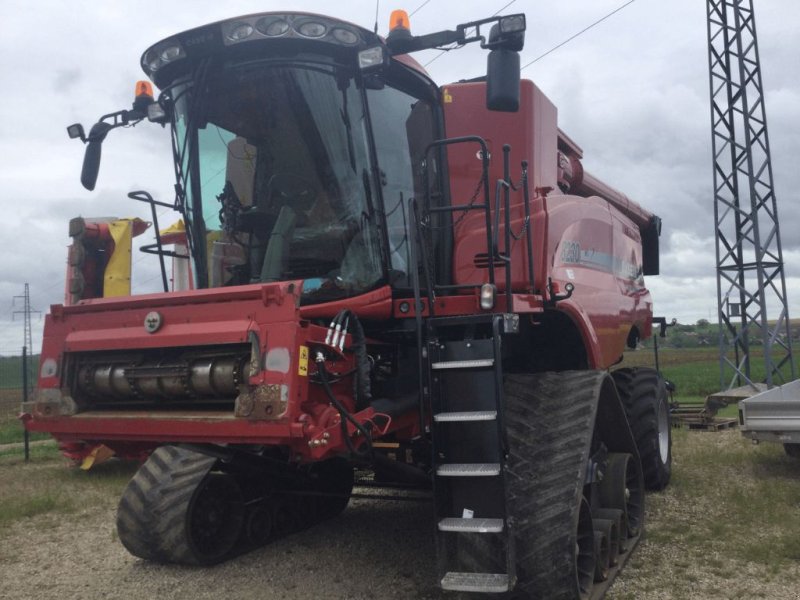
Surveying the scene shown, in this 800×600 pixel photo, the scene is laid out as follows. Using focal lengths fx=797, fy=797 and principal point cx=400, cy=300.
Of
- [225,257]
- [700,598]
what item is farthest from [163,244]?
[700,598]

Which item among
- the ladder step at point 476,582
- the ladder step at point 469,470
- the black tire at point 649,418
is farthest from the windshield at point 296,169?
the black tire at point 649,418

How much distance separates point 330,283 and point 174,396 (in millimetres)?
1061

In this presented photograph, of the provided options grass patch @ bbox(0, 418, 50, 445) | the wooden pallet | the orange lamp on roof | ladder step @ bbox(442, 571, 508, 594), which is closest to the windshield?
the orange lamp on roof

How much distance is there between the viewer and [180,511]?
534 cm

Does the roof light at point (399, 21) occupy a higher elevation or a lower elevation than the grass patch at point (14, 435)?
higher

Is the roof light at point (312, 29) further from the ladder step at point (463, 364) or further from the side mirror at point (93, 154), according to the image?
the ladder step at point (463, 364)

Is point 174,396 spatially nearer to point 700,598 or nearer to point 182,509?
point 182,509

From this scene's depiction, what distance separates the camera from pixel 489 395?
4.17m

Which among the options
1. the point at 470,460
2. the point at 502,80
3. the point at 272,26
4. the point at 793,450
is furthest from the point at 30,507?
the point at 793,450

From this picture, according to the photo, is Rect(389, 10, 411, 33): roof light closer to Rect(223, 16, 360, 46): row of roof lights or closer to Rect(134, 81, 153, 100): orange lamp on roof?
Rect(223, 16, 360, 46): row of roof lights

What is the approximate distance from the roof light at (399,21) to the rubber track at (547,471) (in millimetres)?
2156

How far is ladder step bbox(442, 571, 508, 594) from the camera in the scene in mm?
3844

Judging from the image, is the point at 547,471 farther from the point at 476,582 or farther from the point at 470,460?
the point at 476,582

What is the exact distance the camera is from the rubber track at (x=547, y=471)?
4.00 m
